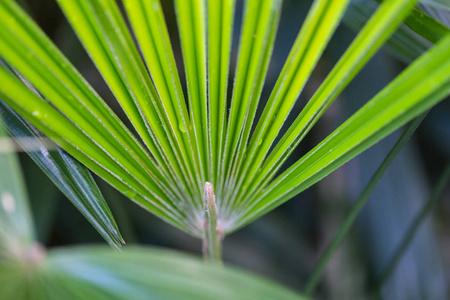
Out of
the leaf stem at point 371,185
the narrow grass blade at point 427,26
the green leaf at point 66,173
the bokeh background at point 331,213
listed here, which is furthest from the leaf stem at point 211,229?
the bokeh background at point 331,213

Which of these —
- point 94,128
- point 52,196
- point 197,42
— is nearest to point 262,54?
point 197,42

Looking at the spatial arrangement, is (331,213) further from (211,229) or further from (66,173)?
(66,173)

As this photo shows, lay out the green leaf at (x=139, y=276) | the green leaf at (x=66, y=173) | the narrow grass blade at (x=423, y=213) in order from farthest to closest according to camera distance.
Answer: the narrow grass blade at (x=423, y=213) → the green leaf at (x=66, y=173) → the green leaf at (x=139, y=276)

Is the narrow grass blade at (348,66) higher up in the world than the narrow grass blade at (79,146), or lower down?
higher up

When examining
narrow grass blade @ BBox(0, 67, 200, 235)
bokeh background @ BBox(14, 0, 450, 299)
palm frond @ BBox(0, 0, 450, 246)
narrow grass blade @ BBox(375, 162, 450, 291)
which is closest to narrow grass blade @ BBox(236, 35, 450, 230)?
palm frond @ BBox(0, 0, 450, 246)

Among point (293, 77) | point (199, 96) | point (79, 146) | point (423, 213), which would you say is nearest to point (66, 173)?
point (79, 146)

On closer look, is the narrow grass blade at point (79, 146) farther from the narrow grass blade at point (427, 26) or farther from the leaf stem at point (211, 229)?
the narrow grass blade at point (427, 26)

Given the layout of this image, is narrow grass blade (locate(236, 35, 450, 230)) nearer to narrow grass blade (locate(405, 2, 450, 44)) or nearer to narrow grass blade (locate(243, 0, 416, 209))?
narrow grass blade (locate(243, 0, 416, 209))
